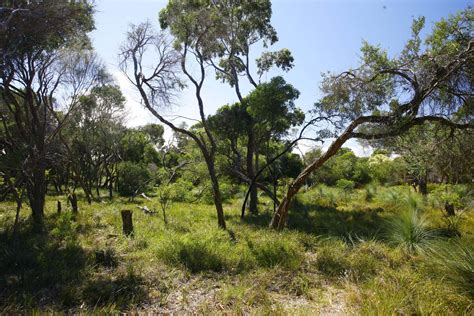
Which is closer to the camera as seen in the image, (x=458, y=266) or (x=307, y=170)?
(x=458, y=266)

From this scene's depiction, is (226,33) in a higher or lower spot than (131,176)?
higher

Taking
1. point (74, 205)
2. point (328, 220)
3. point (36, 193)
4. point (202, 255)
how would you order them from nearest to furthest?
point (202, 255) → point (36, 193) → point (74, 205) → point (328, 220)

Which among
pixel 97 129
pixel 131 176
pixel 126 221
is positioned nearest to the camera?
pixel 126 221

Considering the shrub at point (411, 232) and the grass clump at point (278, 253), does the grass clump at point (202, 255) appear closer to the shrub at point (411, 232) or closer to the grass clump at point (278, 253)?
the grass clump at point (278, 253)

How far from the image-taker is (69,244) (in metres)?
6.62

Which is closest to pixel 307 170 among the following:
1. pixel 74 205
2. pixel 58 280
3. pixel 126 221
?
pixel 126 221

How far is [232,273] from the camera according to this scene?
5.57 metres

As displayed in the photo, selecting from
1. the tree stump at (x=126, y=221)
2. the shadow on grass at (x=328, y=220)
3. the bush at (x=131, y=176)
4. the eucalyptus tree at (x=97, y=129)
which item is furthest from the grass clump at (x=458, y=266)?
the bush at (x=131, y=176)

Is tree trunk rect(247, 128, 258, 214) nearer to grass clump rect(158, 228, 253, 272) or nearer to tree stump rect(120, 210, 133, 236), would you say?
tree stump rect(120, 210, 133, 236)

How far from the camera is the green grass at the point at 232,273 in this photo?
3930 mm

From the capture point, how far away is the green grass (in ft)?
12.9

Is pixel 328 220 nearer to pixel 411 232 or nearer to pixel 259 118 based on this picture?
pixel 259 118

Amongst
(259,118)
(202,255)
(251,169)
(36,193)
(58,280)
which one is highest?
(259,118)

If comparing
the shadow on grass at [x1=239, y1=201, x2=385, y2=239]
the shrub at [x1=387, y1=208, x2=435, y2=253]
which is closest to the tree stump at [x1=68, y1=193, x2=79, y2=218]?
the shadow on grass at [x1=239, y1=201, x2=385, y2=239]
